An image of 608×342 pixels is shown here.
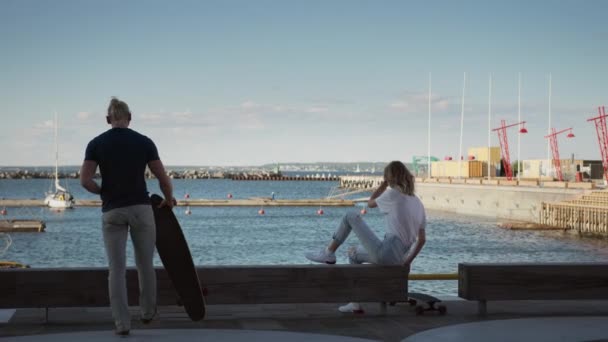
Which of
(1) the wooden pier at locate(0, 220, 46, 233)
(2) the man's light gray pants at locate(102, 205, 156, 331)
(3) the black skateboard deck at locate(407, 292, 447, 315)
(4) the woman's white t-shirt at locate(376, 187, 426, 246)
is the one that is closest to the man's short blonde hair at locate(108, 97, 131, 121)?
(2) the man's light gray pants at locate(102, 205, 156, 331)

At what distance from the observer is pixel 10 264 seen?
24.9m

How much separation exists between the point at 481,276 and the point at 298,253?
124 feet

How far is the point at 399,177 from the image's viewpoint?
9.12 m

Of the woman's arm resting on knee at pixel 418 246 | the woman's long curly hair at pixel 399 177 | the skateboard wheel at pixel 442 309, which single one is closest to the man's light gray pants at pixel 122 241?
the woman's long curly hair at pixel 399 177

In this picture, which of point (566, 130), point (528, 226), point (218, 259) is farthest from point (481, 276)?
point (566, 130)

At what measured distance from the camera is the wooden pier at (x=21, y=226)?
2400 inches

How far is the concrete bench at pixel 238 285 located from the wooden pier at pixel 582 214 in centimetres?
5142

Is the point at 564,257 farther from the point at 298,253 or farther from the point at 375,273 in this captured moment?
the point at 375,273

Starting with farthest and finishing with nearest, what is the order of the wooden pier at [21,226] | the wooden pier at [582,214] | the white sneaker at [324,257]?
the wooden pier at [21,226] → the wooden pier at [582,214] → the white sneaker at [324,257]

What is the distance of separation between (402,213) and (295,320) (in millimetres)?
1510

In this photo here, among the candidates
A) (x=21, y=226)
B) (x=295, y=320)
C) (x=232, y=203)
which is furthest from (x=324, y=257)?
(x=232, y=203)

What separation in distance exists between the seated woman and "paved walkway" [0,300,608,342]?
25.3 inches

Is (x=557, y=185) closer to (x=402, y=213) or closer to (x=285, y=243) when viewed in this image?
(x=285, y=243)

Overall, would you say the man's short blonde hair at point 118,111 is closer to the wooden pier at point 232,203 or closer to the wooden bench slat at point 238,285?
the wooden bench slat at point 238,285
